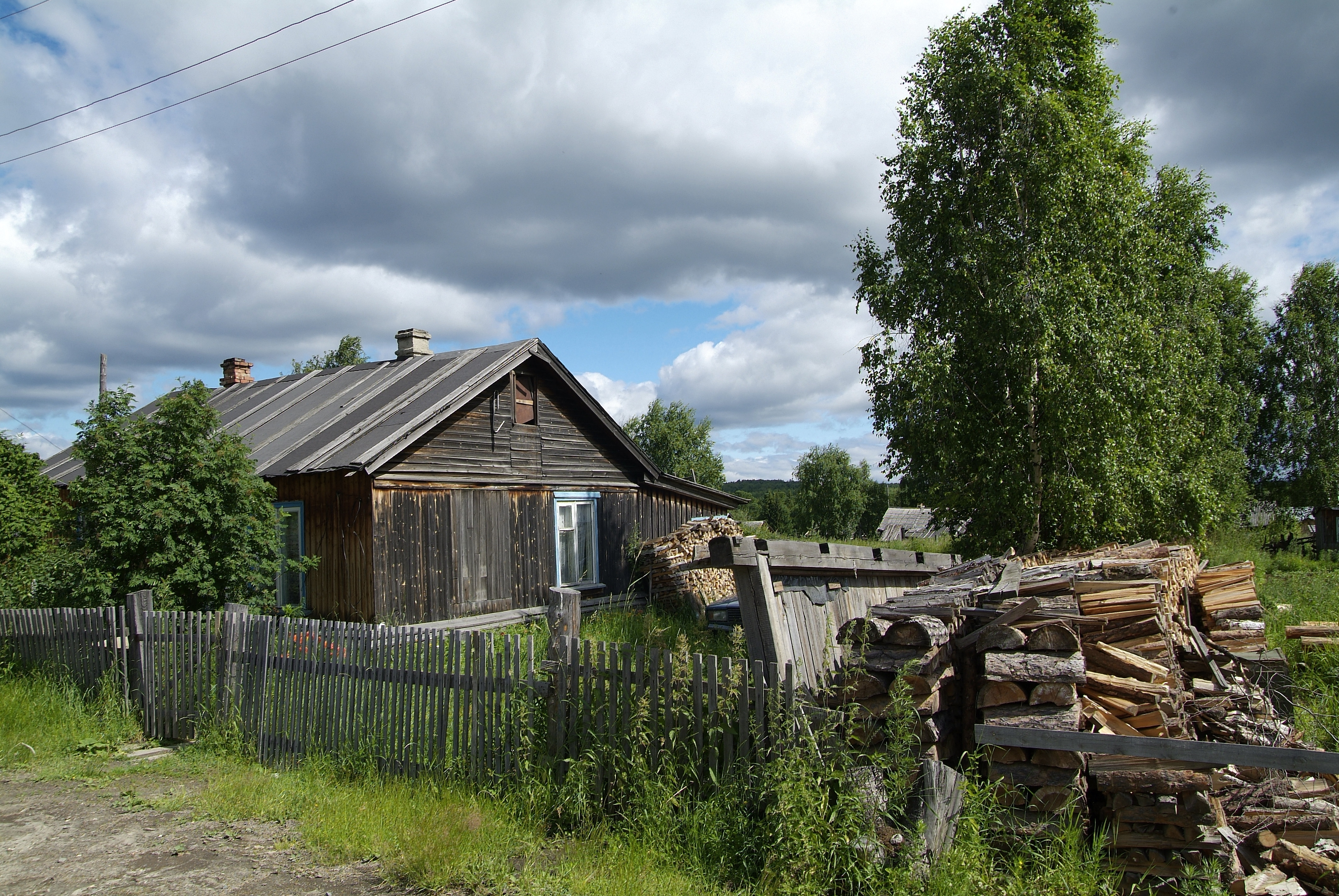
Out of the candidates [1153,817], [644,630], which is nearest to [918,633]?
[1153,817]

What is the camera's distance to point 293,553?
1352 centimetres

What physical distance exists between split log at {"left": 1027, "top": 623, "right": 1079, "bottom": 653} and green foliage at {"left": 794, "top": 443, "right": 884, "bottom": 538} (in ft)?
209

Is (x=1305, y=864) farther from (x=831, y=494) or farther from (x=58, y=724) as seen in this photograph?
(x=831, y=494)

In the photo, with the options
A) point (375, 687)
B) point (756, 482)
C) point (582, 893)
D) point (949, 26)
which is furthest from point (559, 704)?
point (756, 482)

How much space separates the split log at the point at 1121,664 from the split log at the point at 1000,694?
1.06 metres

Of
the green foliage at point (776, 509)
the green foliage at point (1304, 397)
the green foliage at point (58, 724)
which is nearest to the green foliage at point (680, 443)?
the green foliage at point (776, 509)

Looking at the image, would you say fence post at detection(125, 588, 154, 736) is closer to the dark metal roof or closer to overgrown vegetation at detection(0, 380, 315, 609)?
overgrown vegetation at detection(0, 380, 315, 609)

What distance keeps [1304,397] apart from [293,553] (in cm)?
3932

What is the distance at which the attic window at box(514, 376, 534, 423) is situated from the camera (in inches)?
595

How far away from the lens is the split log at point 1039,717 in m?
4.49

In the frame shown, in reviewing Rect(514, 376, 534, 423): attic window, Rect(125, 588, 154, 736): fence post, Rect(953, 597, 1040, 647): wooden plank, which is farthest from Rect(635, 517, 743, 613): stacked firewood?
Rect(953, 597, 1040, 647): wooden plank

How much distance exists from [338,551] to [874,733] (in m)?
10.3

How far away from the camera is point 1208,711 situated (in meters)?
6.49

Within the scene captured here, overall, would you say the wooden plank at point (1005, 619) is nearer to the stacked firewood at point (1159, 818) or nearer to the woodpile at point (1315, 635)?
the stacked firewood at point (1159, 818)
